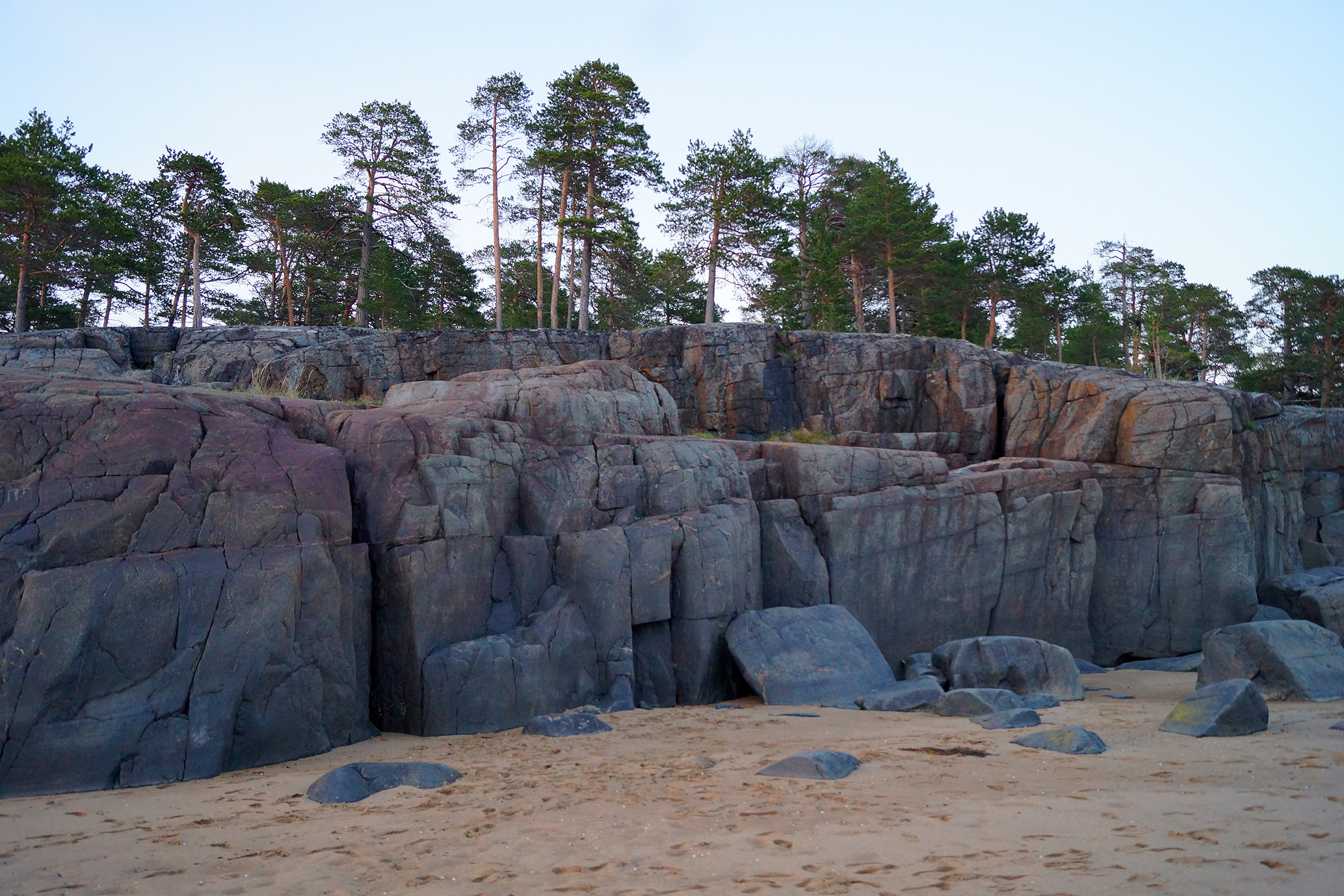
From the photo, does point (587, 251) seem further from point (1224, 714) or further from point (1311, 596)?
point (1224, 714)

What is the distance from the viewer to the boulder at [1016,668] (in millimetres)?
14516

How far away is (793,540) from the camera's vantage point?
17.5 m

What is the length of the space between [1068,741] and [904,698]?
12.3 ft

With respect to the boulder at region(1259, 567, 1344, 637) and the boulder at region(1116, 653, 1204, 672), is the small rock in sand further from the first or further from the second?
the boulder at region(1259, 567, 1344, 637)

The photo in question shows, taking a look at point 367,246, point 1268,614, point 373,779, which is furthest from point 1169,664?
point 367,246

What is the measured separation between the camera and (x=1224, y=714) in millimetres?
9977

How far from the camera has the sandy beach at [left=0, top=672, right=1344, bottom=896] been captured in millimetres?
5582

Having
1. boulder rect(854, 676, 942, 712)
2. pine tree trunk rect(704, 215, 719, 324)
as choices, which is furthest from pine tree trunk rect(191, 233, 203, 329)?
boulder rect(854, 676, 942, 712)

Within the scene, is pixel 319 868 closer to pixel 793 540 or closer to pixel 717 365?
pixel 793 540

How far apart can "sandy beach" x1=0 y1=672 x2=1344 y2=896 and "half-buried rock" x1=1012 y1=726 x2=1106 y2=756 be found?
0.23m

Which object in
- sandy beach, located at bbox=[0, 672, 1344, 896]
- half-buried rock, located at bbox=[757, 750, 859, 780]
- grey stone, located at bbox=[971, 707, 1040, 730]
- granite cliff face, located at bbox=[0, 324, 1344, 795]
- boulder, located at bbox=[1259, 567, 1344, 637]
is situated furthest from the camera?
boulder, located at bbox=[1259, 567, 1344, 637]

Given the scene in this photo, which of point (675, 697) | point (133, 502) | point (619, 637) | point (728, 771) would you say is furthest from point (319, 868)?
point (675, 697)

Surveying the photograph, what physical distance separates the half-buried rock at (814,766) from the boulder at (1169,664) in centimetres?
1369

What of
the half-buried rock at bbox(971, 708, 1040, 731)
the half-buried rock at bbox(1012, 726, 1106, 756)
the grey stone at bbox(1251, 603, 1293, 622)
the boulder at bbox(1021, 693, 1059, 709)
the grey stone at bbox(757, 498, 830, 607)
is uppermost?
the grey stone at bbox(757, 498, 830, 607)
